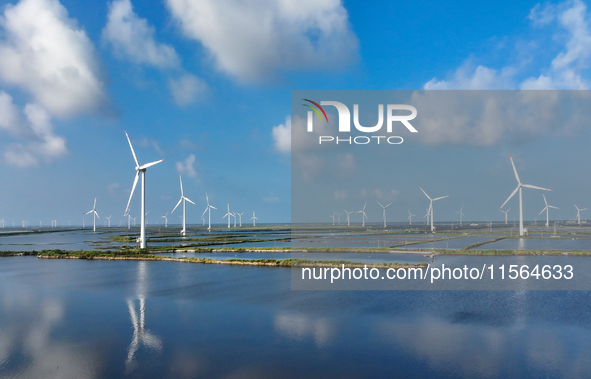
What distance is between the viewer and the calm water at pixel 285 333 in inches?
586

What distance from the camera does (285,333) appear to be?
18.9 m

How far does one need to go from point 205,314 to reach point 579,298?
25.2 meters

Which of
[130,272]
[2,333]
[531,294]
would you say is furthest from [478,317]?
[130,272]

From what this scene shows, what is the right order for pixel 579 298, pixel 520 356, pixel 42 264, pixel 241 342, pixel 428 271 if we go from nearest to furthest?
1. pixel 520 356
2. pixel 241 342
3. pixel 579 298
4. pixel 428 271
5. pixel 42 264

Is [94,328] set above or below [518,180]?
below

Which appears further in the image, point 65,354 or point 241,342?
point 241,342

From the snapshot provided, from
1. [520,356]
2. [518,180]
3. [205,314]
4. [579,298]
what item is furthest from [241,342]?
[518,180]

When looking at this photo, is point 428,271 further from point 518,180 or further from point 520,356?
point 518,180

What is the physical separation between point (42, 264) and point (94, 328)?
33736mm

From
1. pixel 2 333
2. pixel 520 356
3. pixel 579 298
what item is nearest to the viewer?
pixel 520 356

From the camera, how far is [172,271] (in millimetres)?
39312

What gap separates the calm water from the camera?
14.9 metres

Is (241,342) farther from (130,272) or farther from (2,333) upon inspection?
(130,272)

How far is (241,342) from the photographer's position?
17.8 m
